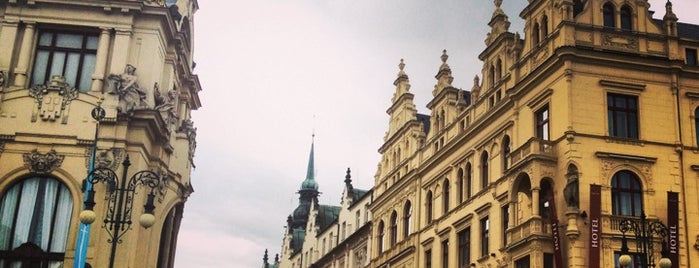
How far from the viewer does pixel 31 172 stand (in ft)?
114

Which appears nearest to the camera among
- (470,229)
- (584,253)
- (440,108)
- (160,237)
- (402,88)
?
(584,253)

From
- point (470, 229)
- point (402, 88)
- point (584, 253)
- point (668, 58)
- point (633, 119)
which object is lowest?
point (584, 253)

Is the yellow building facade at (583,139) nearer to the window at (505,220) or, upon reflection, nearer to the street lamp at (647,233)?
the window at (505,220)

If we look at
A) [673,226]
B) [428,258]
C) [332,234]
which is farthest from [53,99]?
[332,234]

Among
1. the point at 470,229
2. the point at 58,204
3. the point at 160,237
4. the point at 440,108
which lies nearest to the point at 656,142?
the point at 470,229

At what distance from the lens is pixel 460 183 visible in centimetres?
4762

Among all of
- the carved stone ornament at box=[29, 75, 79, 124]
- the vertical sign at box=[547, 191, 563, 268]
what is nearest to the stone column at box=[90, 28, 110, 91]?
the carved stone ornament at box=[29, 75, 79, 124]

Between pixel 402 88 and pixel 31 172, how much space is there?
30.2 metres

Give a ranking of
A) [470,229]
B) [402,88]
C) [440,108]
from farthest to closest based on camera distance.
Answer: [402,88], [440,108], [470,229]

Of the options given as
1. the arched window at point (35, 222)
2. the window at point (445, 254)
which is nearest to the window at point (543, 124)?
the window at point (445, 254)

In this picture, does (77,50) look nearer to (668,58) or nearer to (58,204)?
(58,204)

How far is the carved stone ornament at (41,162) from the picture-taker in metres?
34.7

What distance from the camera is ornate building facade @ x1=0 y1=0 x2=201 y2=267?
3412 centimetres

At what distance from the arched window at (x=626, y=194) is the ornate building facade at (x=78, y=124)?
730 inches
